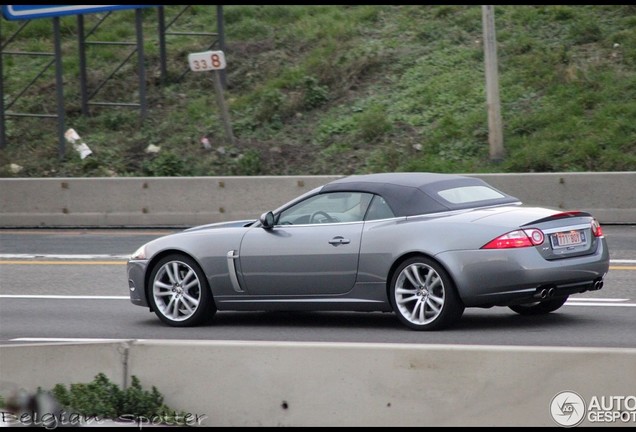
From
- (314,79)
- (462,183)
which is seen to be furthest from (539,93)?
(462,183)

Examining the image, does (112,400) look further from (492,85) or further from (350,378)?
(492,85)

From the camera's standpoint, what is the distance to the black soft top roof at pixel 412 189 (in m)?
9.67

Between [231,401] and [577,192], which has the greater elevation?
[577,192]

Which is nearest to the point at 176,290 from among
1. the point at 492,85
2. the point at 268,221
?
the point at 268,221

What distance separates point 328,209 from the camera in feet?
33.0

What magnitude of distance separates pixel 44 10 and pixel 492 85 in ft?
32.3

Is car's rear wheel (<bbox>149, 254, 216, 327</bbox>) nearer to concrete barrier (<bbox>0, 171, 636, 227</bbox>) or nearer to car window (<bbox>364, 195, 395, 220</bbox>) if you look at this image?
car window (<bbox>364, 195, 395, 220</bbox>)

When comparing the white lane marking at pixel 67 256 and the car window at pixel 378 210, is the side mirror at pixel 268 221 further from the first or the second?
the white lane marking at pixel 67 256

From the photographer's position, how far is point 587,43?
24.5 metres

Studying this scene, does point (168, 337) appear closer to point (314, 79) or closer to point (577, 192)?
point (577, 192)

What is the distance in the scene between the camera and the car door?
9741 mm

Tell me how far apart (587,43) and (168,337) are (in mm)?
16963

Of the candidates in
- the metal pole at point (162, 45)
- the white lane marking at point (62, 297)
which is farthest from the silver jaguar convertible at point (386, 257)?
the metal pole at point (162, 45)

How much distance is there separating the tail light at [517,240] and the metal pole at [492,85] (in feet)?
36.8
